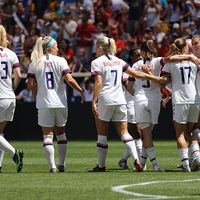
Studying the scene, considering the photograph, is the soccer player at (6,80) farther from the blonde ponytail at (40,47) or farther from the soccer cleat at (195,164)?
the soccer cleat at (195,164)

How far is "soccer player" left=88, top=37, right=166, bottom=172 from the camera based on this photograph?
15.6 metres

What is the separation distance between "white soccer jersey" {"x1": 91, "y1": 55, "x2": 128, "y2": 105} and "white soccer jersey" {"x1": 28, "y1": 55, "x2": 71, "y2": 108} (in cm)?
60

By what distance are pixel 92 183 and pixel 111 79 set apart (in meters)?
2.83

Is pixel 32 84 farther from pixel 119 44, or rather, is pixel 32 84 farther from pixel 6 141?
pixel 119 44

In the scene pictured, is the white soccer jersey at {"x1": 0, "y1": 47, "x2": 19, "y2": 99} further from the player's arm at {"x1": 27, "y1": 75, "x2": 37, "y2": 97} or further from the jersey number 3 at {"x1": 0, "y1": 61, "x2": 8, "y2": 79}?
Result: the player's arm at {"x1": 27, "y1": 75, "x2": 37, "y2": 97}

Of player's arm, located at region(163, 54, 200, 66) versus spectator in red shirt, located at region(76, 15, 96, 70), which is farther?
spectator in red shirt, located at region(76, 15, 96, 70)

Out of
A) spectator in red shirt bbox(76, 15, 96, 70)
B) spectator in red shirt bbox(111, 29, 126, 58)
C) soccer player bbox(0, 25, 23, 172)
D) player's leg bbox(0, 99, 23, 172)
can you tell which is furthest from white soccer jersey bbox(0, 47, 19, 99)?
spectator in red shirt bbox(76, 15, 96, 70)

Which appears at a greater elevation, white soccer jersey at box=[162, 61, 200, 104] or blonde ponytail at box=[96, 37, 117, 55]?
blonde ponytail at box=[96, 37, 117, 55]

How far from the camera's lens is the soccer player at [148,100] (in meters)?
15.9

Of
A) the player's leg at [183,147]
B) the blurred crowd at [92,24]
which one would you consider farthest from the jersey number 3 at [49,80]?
the blurred crowd at [92,24]

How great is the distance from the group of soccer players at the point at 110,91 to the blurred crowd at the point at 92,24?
12.7 meters

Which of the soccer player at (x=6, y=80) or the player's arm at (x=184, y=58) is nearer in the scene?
the player's arm at (x=184, y=58)

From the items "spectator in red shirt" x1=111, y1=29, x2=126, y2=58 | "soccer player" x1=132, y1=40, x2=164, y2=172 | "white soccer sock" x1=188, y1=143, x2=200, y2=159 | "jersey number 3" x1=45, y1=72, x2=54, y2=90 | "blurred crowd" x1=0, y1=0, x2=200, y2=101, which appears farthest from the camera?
"blurred crowd" x1=0, y1=0, x2=200, y2=101

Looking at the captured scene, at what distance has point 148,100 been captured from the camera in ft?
52.3
